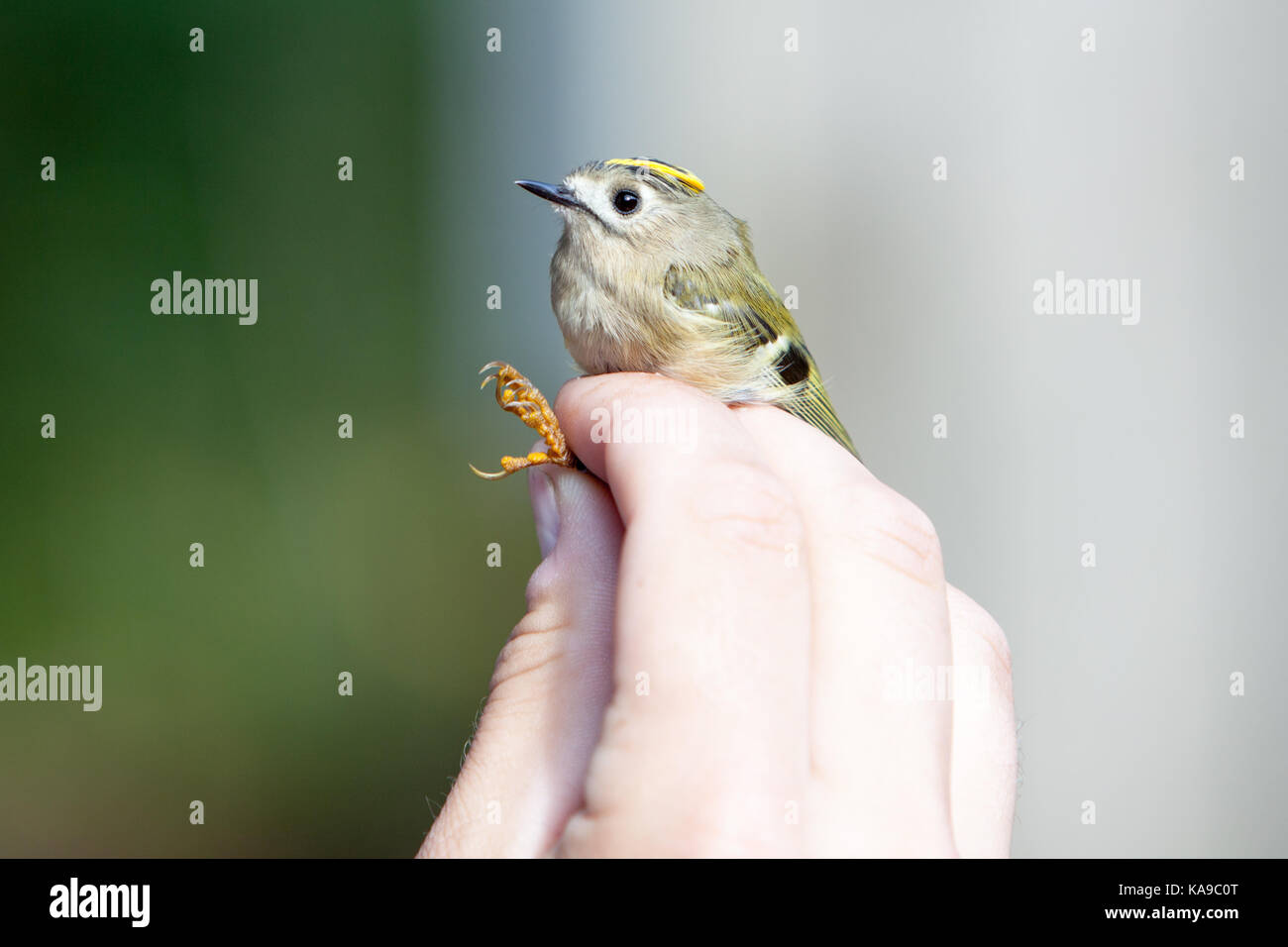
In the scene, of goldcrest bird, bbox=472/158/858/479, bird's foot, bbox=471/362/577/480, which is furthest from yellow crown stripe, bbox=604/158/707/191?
bird's foot, bbox=471/362/577/480

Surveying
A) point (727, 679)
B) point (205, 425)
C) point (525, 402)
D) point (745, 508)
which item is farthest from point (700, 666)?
point (205, 425)

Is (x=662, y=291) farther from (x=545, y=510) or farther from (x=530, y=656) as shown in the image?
(x=530, y=656)

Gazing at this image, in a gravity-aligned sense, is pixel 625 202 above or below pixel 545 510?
above

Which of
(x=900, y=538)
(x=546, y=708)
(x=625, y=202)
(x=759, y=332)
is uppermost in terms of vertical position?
(x=625, y=202)

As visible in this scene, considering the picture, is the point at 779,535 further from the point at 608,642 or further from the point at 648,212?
the point at 648,212

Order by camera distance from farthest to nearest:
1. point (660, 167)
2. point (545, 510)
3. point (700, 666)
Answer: point (660, 167) < point (545, 510) < point (700, 666)
